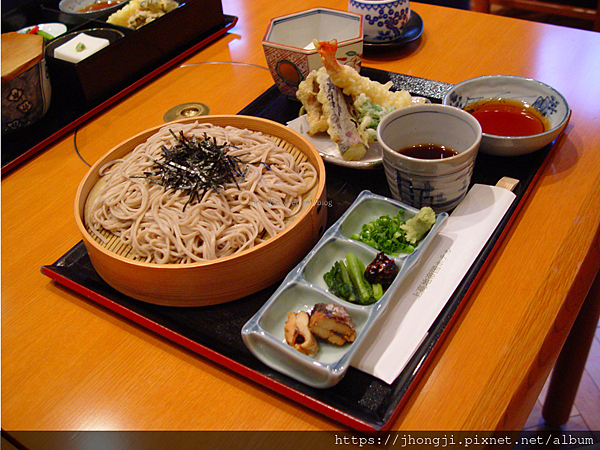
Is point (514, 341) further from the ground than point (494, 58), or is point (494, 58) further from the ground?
point (494, 58)

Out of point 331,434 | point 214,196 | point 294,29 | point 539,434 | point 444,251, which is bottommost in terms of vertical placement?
point 539,434

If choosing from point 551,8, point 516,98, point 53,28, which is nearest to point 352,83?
point 516,98

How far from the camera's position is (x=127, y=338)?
4.14ft

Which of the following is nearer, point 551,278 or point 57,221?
point 551,278

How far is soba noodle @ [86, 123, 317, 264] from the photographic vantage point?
1.28 m

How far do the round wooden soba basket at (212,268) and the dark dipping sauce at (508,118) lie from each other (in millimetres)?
681

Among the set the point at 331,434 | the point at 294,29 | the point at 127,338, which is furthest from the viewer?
the point at 294,29

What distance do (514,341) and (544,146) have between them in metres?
0.76

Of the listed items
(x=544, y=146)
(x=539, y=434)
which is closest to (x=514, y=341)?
(x=544, y=146)

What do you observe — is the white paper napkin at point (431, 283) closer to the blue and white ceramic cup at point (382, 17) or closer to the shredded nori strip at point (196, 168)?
the shredded nori strip at point (196, 168)

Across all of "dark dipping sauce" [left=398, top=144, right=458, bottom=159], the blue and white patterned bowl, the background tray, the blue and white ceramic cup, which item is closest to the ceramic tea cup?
"dark dipping sauce" [left=398, top=144, right=458, bottom=159]

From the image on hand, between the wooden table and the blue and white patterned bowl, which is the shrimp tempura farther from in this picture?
the wooden table

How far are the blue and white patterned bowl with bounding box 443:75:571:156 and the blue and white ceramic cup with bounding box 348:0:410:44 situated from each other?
2.21ft

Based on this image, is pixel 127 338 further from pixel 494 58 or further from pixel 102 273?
pixel 494 58
